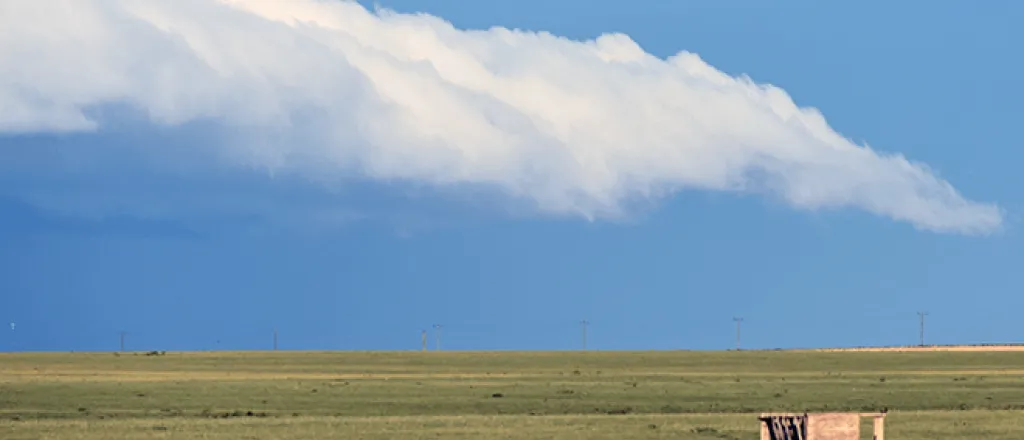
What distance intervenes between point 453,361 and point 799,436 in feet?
390

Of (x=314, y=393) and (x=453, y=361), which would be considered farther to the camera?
(x=453, y=361)

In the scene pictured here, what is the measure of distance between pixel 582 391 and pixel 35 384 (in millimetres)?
31533

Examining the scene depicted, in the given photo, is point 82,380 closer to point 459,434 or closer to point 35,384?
point 35,384

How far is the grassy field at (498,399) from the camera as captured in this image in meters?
62.6

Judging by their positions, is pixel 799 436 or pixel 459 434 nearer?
pixel 799 436

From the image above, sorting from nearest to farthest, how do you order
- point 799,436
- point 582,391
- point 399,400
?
point 799,436 < point 399,400 < point 582,391

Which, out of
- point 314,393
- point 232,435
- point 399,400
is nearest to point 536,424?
point 232,435

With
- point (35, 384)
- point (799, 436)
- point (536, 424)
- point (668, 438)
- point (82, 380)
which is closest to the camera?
point (799, 436)

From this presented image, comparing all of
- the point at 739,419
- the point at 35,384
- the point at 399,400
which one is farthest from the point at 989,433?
the point at 35,384

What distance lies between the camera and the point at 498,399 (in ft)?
283

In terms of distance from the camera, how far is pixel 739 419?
67.3 metres

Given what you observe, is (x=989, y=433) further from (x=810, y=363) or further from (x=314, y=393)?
(x=810, y=363)

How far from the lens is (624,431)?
61.2 meters

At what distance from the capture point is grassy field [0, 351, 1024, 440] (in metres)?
62.6
